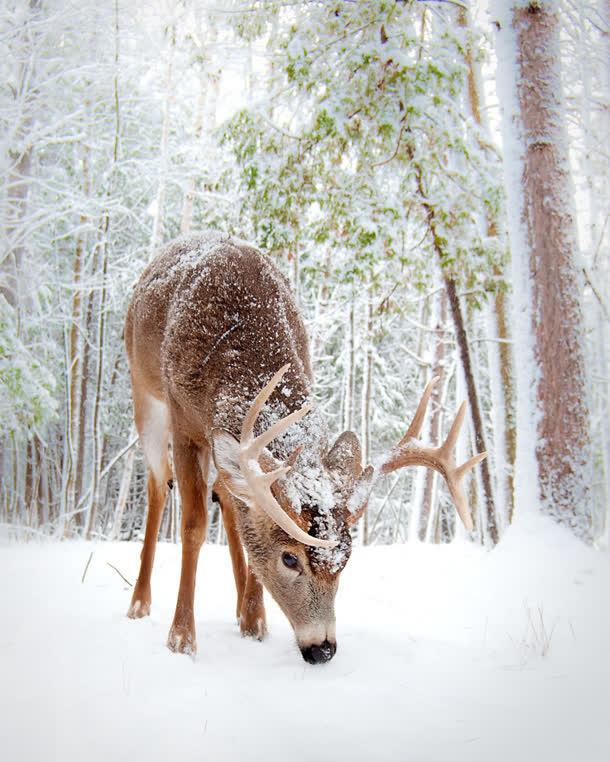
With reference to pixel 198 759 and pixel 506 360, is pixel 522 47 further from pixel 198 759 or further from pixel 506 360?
pixel 198 759

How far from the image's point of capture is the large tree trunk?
4547mm

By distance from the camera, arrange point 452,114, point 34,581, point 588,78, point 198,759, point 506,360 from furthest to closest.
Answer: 1. point 506,360
2. point 452,114
3. point 588,78
4. point 34,581
5. point 198,759

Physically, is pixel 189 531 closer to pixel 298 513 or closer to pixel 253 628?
pixel 253 628

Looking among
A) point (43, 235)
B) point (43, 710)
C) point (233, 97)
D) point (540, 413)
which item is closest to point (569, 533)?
point (540, 413)

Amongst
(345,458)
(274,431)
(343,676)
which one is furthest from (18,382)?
(343,676)

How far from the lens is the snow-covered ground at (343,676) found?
180cm

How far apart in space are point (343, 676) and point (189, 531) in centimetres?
122

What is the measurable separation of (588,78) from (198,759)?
636cm

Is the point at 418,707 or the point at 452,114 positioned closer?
the point at 418,707

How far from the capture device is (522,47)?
493 centimetres

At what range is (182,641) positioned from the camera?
9.29ft

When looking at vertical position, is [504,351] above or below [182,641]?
above

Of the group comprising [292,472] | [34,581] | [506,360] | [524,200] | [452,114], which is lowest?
[34,581]

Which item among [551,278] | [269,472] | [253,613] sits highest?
[551,278]
